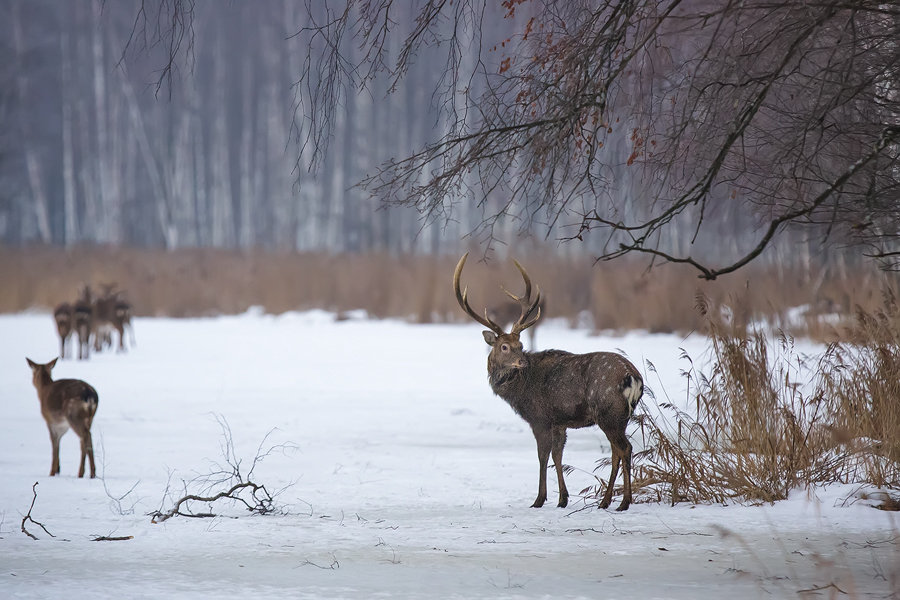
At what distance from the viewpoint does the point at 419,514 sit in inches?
244

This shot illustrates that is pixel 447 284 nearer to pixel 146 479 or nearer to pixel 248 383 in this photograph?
pixel 248 383

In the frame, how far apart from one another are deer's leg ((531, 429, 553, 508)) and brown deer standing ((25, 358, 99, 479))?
3.42 metres

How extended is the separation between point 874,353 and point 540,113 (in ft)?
10.3

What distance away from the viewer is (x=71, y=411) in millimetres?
7773

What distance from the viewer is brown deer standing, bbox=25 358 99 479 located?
25.3 ft

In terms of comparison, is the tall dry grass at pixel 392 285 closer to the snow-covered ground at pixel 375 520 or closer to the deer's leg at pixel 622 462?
the snow-covered ground at pixel 375 520

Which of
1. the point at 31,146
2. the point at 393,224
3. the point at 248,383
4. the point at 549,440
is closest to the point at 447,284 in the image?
the point at 248,383

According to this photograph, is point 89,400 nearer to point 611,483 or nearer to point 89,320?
point 611,483

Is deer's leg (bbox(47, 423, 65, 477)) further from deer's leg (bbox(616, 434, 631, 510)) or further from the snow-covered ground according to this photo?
deer's leg (bbox(616, 434, 631, 510))

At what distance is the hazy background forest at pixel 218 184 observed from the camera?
997 inches

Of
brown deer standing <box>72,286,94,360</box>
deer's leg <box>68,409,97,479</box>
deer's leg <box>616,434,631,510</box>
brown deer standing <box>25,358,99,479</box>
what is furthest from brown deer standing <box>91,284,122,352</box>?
deer's leg <box>616,434,631,510</box>

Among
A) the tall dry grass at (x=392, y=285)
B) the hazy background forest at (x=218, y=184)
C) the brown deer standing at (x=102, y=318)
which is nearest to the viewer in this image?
the brown deer standing at (x=102, y=318)

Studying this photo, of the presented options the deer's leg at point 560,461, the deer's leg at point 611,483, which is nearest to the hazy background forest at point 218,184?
the deer's leg at point 560,461

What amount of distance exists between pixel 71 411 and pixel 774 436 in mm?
5115
